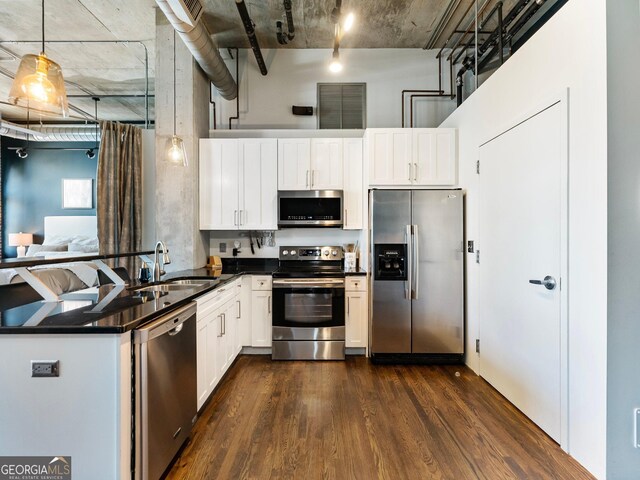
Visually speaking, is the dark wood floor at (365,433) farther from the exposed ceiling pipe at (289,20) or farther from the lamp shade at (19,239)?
the lamp shade at (19,239)

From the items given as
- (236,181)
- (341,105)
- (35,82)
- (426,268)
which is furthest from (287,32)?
(426,268)

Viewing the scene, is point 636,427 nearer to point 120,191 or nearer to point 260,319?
point 260,319

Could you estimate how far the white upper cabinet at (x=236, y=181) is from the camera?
3.63 meters

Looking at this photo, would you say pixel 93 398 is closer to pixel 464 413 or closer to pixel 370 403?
pixel 370 403

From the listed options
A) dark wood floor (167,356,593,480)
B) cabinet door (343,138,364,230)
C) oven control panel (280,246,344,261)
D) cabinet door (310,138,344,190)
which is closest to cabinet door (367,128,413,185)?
cabinet door (343,138,364,230)

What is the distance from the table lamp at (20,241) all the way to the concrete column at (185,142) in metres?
4.24

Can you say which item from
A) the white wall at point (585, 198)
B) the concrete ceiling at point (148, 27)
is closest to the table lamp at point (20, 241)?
the concrete ceiling at point (148, 27)

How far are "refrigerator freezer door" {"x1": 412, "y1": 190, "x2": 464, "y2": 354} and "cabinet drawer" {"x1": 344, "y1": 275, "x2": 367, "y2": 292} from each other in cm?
58

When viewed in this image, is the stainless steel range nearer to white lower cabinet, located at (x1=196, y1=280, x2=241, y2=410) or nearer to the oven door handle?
the oven door handle

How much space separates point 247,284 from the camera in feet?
11.1

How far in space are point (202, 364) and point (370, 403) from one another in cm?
137

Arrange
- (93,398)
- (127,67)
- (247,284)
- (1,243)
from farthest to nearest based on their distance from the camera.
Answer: (1,243), (127,67), (247,284), (93,398)

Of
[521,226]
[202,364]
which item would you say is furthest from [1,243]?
[521,226]

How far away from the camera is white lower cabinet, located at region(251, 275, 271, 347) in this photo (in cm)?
337
